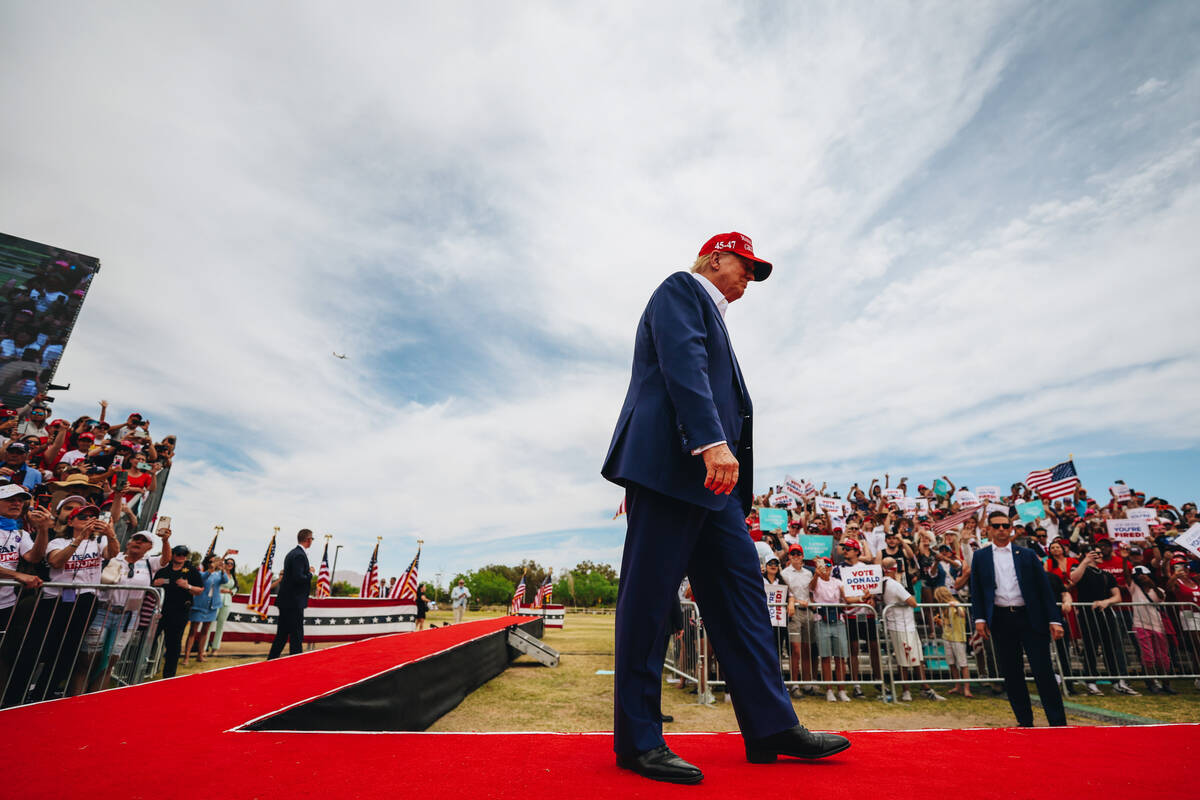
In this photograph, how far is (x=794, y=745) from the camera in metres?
2.02

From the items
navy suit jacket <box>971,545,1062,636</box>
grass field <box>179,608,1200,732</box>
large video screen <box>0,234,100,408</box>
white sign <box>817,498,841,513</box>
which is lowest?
grass field <box>179,608,1200,732</box>

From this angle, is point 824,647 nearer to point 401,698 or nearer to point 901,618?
point 901,618

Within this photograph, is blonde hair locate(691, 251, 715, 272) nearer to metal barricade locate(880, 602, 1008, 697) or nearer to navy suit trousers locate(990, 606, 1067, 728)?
navy suit trousers locate(990, 606, 1067, 728)

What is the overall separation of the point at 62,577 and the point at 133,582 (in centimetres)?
151

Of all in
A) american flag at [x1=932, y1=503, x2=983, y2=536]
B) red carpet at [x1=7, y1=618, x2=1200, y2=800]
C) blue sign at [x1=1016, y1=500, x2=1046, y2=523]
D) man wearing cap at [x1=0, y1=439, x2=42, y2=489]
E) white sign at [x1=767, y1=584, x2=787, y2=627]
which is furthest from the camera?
blue sign at [x1=1016, y1=500, x2=1046, y2=523]

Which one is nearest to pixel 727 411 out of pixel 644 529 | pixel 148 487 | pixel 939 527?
pixel 644 529

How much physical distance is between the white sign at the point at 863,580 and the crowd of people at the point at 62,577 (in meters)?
8.47

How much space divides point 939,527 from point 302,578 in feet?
44.2

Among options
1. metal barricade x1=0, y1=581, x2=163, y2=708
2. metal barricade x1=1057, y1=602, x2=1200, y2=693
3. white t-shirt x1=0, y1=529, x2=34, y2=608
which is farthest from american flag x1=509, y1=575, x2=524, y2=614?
white t-shirt x1=0, y1=529, x2=34, y2=608

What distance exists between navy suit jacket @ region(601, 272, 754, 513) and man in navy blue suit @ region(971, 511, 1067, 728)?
4.17m

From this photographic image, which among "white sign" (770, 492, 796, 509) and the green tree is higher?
"white sign" (770, 492, 796, 509)

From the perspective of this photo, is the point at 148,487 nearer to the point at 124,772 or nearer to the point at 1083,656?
the point at 124,772

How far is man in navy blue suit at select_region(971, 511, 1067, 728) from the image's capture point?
4844 mm

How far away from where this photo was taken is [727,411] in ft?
7.70
